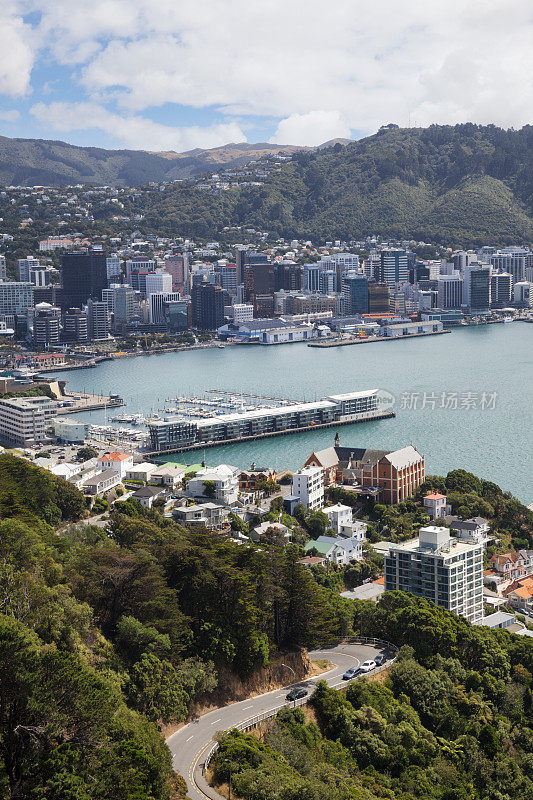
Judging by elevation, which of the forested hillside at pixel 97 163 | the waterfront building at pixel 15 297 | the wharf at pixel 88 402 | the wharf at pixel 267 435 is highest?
the forested hillside at pixel 97 163

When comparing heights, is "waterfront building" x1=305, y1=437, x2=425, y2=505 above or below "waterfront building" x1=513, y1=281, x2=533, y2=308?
below

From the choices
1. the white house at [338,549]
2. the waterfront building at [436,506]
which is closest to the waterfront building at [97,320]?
the waterfront building at [436,506]

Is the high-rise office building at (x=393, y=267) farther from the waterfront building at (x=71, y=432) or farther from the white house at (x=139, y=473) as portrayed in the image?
the white house at (x=139, y=473)

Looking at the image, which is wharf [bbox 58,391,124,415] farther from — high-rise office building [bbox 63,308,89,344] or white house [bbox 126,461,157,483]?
high-rise office building [bbox 63,308,89,344]

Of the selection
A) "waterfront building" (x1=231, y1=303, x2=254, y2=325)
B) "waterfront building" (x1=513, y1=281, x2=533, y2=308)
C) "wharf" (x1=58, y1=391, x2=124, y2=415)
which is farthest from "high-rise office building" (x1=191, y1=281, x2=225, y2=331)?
"wharf" (x1=58, y1=391, x2=124, y2=415)

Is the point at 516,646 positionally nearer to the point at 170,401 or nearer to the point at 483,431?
the point at 483,431

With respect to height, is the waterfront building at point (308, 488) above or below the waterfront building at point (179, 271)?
below

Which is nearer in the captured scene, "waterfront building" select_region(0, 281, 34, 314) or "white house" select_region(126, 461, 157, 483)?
"white house" select_region(126, 461, 157, 483)
